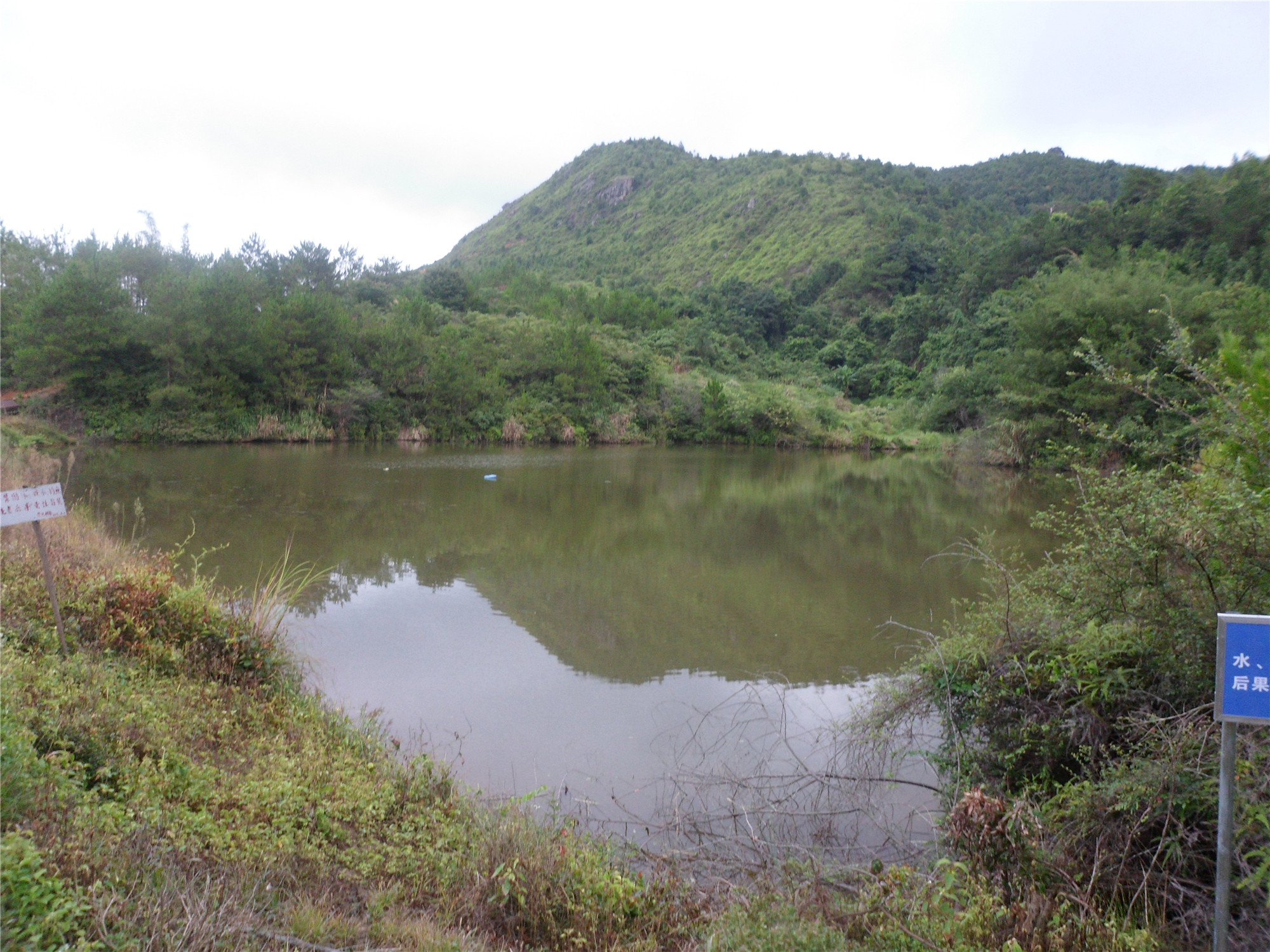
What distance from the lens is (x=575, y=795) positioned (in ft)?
13.4

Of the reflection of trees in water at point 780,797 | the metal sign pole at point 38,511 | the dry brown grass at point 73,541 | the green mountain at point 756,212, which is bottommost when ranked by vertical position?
the reflection of trees in water at point 780,797

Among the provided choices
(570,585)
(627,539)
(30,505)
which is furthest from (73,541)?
(627,539)

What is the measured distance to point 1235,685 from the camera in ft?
6.93

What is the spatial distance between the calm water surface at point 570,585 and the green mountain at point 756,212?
3906 cm

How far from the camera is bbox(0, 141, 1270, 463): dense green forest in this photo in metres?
22.2

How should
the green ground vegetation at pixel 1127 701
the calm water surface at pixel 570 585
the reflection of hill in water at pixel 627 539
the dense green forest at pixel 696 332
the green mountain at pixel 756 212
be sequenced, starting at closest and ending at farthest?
the green ground vegetation at pixel 1127 701 → the calm water surface at pixel 570 585 → the reflection of hill in water at pixel 627 539 → the dense green forest at pixel 696 332 → the green mountain at pixel 756 212

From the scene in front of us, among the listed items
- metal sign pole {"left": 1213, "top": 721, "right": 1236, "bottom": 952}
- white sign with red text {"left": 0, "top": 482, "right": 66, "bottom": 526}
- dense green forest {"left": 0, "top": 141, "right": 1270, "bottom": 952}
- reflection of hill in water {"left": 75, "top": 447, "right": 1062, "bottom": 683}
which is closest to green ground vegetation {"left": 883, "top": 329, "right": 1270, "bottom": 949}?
dense green forest {"left": 0, "top": 141, "right": 1270, "bottom": 952}

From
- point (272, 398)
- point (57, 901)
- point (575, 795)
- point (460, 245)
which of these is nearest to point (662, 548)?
Result: point (575, 795)

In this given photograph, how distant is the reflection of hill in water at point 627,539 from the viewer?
6953 mm

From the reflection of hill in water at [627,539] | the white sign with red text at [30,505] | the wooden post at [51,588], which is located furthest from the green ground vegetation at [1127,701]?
the white sign with red text at [30,505]

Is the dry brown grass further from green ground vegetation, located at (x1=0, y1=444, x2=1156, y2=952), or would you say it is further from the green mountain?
the green mountain

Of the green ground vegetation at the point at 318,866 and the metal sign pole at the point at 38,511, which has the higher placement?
the metal sign pole at the point at 38,511

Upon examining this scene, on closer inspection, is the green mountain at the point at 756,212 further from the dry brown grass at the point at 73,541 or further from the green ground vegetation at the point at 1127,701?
the green ground vegetation at the point at 1127,701

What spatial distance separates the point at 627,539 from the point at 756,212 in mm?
59833
